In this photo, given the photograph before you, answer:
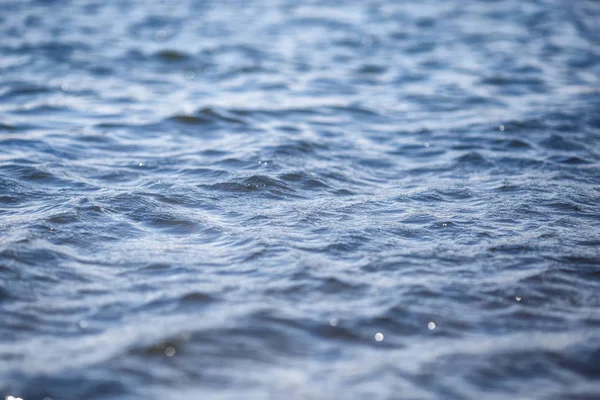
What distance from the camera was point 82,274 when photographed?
4.52m

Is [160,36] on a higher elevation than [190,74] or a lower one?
lower

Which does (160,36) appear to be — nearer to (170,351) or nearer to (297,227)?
(297,227)

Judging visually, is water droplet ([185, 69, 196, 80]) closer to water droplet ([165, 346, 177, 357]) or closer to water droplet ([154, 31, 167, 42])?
water droplet ([154, 31, 167, 42])

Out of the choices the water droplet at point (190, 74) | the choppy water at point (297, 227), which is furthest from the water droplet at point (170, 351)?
the water droplet at point (190, 74)

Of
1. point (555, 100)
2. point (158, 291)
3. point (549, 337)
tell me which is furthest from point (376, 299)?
point (555, 100)

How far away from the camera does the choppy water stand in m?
3.63

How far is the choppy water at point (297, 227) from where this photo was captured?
3633 millimetres

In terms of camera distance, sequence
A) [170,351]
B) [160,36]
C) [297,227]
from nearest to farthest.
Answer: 1. [170,351]
2. [297,227]
3. [160,36]

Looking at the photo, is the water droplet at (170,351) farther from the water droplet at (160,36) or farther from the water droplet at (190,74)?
the water droplet at (160,36)

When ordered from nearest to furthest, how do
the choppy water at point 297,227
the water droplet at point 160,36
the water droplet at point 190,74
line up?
the choppy water at point 297,227 < the water droplet at point 190,74 < the water droplet at point 160,36

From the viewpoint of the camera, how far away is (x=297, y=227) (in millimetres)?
5398

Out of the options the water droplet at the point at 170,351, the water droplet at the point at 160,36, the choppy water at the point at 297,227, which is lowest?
the water droplet at the point at 160,36

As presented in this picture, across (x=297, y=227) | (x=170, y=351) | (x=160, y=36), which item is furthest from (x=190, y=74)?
(x=170, y=351)

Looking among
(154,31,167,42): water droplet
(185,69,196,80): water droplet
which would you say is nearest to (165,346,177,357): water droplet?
(185,69,196,80): water droplet
